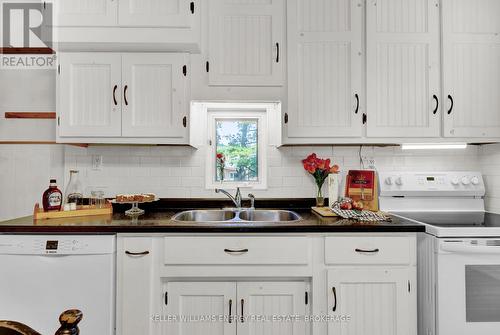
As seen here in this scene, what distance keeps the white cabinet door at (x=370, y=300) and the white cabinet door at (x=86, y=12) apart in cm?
208

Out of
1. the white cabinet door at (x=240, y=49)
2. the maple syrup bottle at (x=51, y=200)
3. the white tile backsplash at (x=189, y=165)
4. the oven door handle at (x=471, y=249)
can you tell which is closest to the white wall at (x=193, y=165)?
the white tile backsplash at (x=189, y=165)

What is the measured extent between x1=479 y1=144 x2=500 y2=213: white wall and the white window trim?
1.58 metres

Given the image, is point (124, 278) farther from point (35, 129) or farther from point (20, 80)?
point (20, 80)

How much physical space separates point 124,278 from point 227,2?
1.82 m

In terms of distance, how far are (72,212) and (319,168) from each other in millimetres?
1699

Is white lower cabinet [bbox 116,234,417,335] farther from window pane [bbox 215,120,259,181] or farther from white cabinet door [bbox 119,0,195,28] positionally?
white cabinet door [bbox 119,0,195,28]

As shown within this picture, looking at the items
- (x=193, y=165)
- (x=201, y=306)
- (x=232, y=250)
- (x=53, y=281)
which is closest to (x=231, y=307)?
(x=201, y=306)

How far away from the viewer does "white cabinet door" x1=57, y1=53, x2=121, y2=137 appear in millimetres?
1987

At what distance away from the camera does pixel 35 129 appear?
2234mm

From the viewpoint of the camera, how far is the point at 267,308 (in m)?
1.69

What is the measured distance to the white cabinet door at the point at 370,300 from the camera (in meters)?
1.67

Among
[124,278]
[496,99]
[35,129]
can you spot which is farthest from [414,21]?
[35,129]

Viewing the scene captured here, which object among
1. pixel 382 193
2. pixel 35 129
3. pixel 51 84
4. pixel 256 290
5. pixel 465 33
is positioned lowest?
pixel 256 290

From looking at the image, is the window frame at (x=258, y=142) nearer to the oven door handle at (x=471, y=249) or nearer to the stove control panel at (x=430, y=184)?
the stove control panel at (x=430, y=184)
